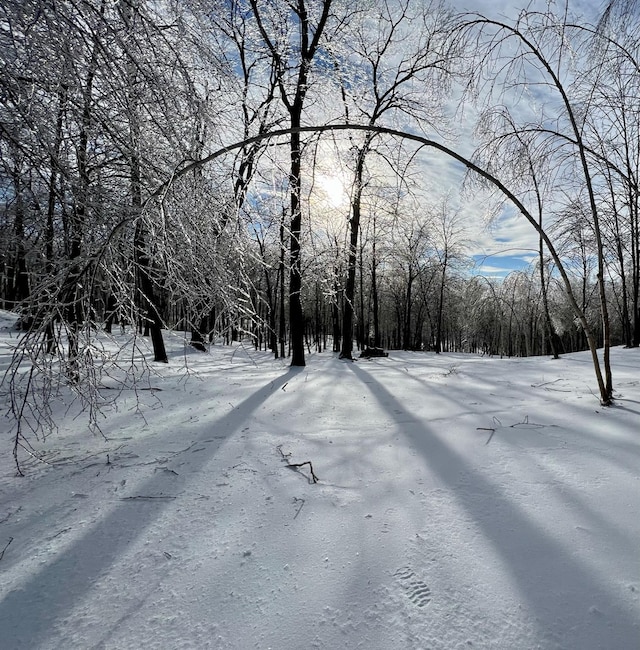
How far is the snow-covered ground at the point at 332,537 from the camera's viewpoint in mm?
1124

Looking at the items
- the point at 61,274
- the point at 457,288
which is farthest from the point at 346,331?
the point at 457,288

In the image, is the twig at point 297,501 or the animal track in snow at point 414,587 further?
the twig at point 297,501

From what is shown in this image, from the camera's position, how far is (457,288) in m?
32.8

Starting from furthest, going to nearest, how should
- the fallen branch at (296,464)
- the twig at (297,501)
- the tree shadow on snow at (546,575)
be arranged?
the fallen branch at (296,464)
the twig at (297,501)
the tree shadow on snow at (546,575)

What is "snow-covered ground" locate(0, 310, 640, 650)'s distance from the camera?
1.12 metres

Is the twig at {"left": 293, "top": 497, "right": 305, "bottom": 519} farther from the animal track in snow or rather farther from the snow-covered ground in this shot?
the animal track in snow

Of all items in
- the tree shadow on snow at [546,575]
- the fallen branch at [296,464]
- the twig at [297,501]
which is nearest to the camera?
the tree shadow on snow at [546,575]

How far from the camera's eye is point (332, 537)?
5.11 feet

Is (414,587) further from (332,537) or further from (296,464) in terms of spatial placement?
(296,464)

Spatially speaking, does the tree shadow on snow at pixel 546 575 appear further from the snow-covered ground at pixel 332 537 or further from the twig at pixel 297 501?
the twig at pixel 297 501

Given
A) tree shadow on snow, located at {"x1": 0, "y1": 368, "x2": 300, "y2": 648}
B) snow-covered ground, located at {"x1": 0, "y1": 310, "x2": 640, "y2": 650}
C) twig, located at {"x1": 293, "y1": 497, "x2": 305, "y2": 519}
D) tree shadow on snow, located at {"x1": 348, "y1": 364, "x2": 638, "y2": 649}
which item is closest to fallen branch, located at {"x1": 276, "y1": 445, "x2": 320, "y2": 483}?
snow-covered ground, located at {"x1": 0, "y1": 310, "x2": 640, "y2": 650}

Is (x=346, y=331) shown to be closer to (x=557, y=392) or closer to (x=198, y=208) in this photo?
(x=557, y=392)

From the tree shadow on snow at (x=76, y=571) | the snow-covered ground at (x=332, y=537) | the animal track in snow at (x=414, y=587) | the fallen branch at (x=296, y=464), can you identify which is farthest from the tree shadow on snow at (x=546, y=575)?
the tree shadow on snow at (x=76, y=571)

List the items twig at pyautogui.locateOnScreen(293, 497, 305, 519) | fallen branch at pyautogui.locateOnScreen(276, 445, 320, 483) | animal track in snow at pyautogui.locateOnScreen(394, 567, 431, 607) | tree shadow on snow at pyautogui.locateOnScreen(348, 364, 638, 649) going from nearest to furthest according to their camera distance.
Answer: tree shadow on snow at pyautogui.locateOnScreen(348, 364, 638, 649)
animal track in snow at pyautogui.locateOnScreen(394, 567, 431, 607)
twig at pyautogui.locateOnScreen(293, 497, 305, 519)
fallen branch at pyautogui.locateOnScreen(276, 445, 320, 483)
